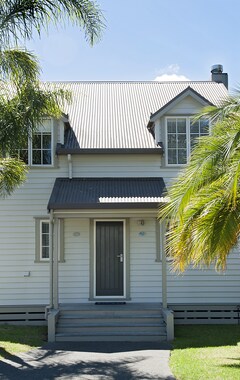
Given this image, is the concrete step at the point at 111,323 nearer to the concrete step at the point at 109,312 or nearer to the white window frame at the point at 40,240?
the concrete step at the point at 109,312

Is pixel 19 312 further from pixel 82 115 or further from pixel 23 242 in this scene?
pixel 82 115

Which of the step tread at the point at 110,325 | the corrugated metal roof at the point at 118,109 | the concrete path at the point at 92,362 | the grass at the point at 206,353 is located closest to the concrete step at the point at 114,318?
the step tread at the point at 110,325

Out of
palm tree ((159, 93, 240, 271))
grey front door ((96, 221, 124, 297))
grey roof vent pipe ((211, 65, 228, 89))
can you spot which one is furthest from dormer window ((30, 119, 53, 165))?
grey roof vent pipe ((211, 65, 228, 89))

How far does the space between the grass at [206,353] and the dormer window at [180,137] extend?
16.0 feet

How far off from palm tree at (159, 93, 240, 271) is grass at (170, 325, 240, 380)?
178 cm

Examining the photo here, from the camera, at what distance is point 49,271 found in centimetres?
1387

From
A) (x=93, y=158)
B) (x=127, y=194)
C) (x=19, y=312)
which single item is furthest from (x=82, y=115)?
(x=19, y=312)

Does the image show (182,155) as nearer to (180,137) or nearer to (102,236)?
(180,137)

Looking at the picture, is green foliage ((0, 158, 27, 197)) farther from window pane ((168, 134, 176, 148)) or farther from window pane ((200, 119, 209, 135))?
window pane ((200, 119, 209, 135))

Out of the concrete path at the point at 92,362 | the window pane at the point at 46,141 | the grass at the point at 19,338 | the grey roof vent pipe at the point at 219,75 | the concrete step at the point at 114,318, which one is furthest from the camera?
the grey roof vent pipe at the point at 219,75

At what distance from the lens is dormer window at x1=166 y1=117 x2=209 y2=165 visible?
47.8 ft

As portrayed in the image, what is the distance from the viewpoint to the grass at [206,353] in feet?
26.4

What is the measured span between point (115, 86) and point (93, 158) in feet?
18.8

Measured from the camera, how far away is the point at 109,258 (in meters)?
14.1
